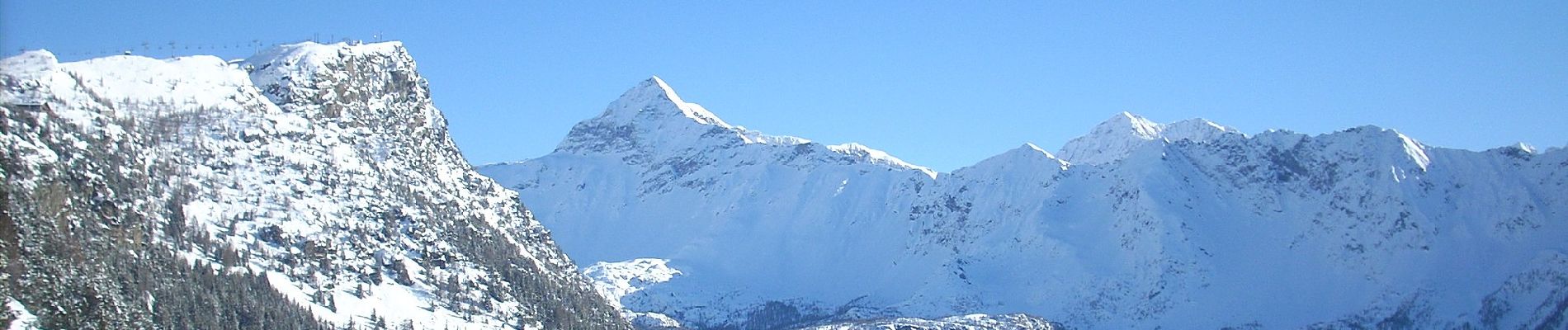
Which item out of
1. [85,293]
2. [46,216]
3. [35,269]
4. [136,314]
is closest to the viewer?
[35,269]

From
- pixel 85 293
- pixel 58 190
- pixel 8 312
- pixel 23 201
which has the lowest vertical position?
pixel 8 312

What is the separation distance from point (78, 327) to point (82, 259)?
23.2 m

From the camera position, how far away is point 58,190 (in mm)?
194750

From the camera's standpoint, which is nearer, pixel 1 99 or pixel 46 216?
pixel 46 216

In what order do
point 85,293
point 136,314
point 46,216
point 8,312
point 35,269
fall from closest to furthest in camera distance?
point 8,312
point 35,269
point 85,293
point 46,216
point 136,314

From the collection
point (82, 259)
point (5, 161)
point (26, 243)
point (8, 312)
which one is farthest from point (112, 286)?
point (8, 312)

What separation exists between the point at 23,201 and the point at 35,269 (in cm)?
2269

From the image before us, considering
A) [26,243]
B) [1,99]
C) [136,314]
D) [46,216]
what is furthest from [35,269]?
[1,99]

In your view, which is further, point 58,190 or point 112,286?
point 58,190

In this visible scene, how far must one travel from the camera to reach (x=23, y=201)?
164 meters

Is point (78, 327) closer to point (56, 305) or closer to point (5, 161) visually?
point (56, 305)

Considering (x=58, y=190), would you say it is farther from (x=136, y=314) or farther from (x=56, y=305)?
(x=56, y=305)

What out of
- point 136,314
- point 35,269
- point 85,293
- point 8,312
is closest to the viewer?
point 8,312

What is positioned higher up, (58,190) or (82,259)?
(58,190)
